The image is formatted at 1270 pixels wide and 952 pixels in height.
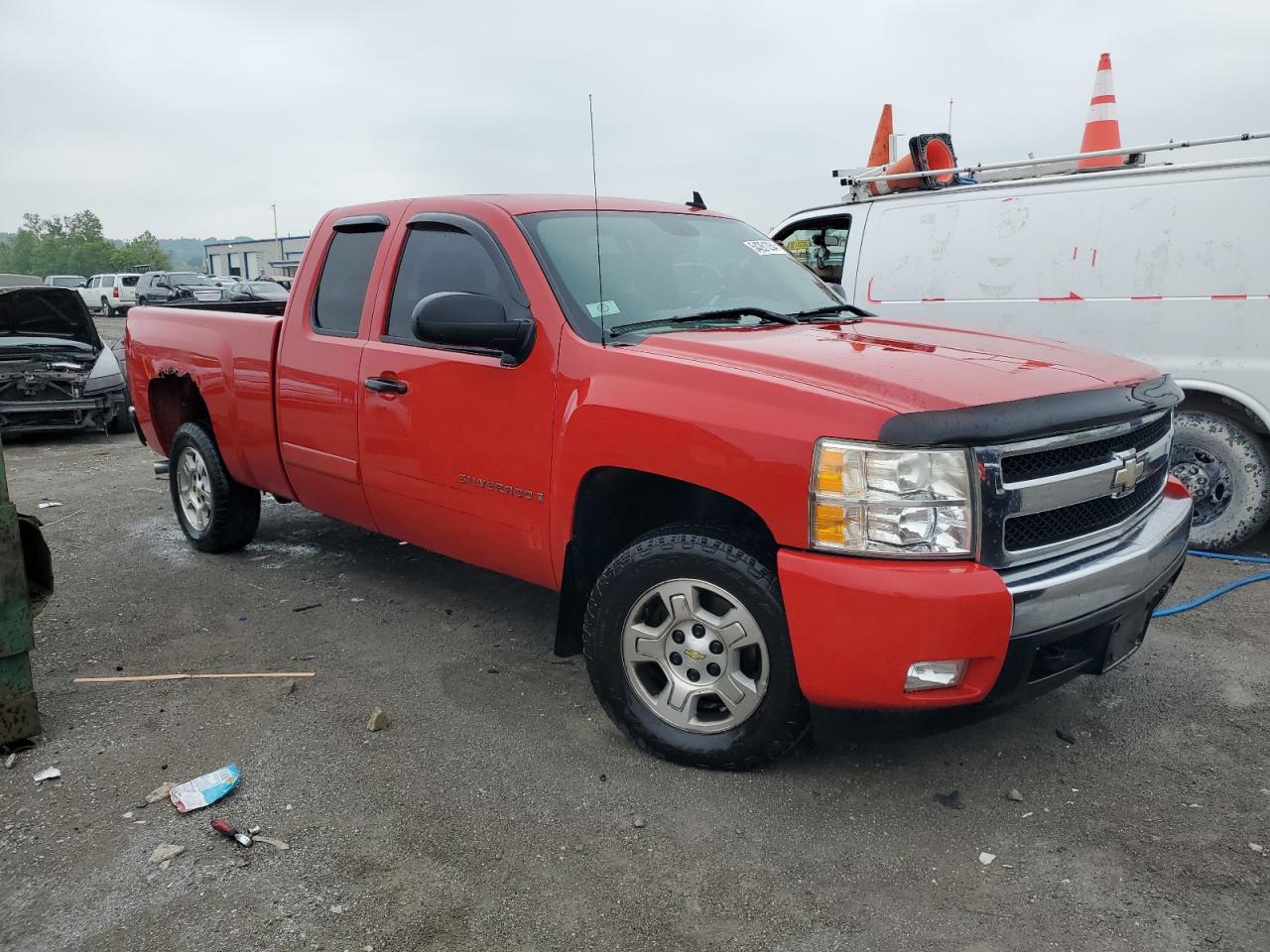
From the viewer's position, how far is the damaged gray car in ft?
30.6

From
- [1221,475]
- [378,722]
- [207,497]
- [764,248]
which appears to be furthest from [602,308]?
[1221,475]

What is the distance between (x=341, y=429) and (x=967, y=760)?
2873 millimetres

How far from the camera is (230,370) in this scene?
4.98 meters

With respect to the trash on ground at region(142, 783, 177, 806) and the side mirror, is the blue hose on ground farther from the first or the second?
the trash on ground at region(142, 783, 177, 806)

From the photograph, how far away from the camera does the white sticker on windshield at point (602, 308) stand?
11.3ft

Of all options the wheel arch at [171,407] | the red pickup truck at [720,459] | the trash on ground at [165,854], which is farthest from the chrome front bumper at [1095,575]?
the wheel arch at [171,407]

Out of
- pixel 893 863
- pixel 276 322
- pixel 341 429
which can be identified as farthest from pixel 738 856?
pixel 276 322

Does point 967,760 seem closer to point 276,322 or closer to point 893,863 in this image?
point 893,863

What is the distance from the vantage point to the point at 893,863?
2674 millimetres

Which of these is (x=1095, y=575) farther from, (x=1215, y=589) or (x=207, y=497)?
(x=207, y=497)

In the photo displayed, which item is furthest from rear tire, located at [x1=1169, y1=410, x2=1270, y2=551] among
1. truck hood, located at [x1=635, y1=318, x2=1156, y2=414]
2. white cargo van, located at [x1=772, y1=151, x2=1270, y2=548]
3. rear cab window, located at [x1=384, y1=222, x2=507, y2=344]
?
rear cab window, located at [x1=384, y1=222, x2=507, y2=344]

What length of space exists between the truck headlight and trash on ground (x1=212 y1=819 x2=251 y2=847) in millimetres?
1926

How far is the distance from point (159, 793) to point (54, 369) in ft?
26.3

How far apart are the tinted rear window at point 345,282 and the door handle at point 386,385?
1.16 ft
